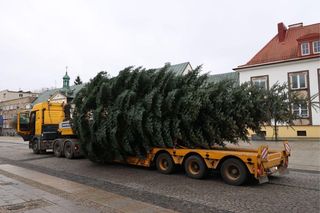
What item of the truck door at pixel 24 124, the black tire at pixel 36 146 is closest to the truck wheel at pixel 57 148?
the black tire at pixel 36 146

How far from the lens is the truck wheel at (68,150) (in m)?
16.2

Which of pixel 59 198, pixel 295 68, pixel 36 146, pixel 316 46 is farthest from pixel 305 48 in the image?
pixel 59 198

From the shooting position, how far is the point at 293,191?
26.9 ft

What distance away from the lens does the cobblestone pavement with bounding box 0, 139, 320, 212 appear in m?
6.84

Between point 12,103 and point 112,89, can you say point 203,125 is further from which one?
point 12,103

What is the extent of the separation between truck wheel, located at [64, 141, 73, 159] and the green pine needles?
429 centimetres

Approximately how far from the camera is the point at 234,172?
359 inches

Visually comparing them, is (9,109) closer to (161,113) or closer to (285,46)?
(285,46)

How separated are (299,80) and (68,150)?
24858mm

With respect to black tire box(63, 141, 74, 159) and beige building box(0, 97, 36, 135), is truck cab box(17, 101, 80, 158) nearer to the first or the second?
black tire box(63, 141, 74, 159)

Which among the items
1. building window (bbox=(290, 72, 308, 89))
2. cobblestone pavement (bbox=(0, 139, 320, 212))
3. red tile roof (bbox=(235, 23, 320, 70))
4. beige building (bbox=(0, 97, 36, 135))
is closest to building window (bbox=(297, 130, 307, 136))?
building window (bbox=(290, 72, 308, 89))

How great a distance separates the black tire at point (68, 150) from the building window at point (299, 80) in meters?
23.7

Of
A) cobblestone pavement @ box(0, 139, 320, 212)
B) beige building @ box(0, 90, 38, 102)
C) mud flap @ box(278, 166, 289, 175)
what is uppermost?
beige building @ box(0, 90, 38, 102)

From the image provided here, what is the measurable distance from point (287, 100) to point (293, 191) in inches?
147
